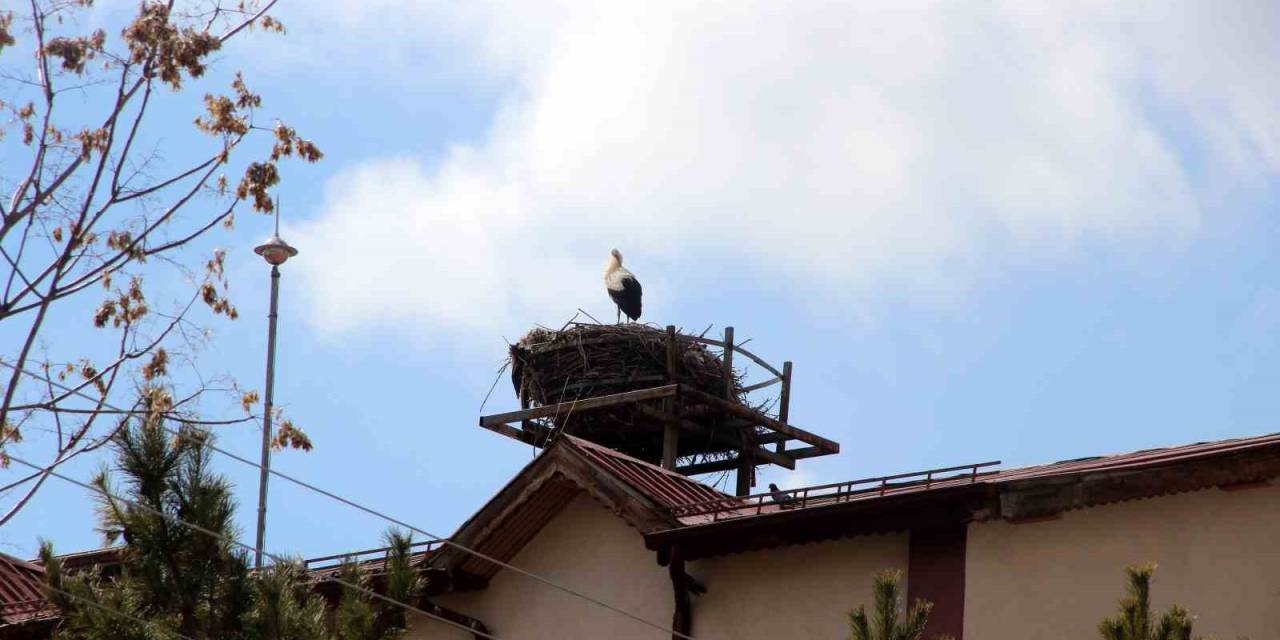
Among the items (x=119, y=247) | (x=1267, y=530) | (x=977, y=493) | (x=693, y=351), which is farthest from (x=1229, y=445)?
(x=693, y=351)

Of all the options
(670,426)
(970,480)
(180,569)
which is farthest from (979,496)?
(670,426)

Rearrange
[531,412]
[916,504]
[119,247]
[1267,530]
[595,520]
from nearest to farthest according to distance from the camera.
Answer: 1. [1267,530]
2. [916,504]
3. [119,247]
4. [595,520]
5. [531,412]

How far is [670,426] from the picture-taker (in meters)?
22.0

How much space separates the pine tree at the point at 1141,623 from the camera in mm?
10211

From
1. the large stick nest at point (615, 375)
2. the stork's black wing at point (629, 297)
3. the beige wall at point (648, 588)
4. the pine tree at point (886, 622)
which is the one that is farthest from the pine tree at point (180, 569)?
the stork's black wing at point (629, 297)

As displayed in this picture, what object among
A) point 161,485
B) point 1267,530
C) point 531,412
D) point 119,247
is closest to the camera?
point 161,485

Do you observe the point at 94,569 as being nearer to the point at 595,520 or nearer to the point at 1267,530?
the point at 595,520

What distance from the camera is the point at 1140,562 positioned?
1382cm

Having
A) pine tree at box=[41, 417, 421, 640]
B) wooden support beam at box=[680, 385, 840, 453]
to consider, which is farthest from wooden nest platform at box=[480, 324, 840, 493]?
pine tree at box=[41, 417, 421, 640]

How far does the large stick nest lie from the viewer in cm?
2295

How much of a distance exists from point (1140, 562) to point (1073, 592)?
0.47m

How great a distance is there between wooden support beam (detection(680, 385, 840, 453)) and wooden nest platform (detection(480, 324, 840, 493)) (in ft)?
0.03

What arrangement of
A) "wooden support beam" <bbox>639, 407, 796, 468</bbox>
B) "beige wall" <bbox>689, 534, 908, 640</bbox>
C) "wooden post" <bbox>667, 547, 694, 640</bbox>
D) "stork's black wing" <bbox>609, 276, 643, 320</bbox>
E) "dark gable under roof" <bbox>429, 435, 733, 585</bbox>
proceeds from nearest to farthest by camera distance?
"beige wall" <bbox>689, 534, 908, 640</bbox> < "wooden post" <bbox>667, 547, 694, 640</bbox> < "dark gable under roof" <bbox>429, 435, 733, 585</bbox> < "wooden support beam" <bbox>639, 407, 796, 468</bbox> < "stork's black wing" <bbox>609, 276, 643, 320</bbox>

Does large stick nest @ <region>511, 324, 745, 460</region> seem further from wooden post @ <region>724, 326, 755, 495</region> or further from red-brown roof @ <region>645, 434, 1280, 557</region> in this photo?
red-brown roof @ <region>645, 434, 1280, 557</region>
